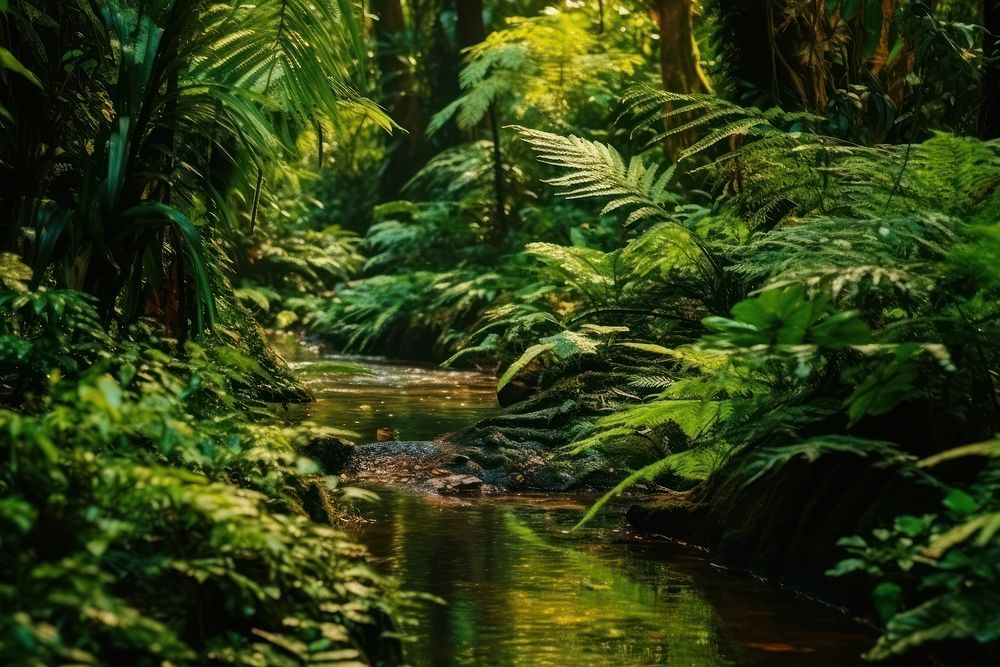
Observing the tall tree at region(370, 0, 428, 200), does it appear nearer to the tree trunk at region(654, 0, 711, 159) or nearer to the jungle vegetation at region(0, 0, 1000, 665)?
the tree trunk at region(654, 0, 711, 159)

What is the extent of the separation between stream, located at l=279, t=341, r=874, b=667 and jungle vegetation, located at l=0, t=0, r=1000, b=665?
27cm

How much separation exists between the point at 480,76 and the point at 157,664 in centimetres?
1252

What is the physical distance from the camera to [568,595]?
3.79 m

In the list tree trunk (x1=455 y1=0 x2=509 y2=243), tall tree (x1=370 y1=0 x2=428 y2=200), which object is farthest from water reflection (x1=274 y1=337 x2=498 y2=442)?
tall tree (x1=370 y1=0 x2=428 y2=200)

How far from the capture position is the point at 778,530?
4.29m

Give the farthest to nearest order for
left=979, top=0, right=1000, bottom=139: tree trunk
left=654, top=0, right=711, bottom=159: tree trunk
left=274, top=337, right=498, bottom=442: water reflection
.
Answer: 1. left=654, top=0, right=711, bottom=159: tree trunk
2. left=274, top=337, right=498, bottom=442: water reflection
3. left=979, top=0, right=1000, bottom=139: tree trunk

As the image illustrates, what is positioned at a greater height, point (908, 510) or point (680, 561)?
point (908, 510)

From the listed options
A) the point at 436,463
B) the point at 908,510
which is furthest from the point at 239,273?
the point at 908,510

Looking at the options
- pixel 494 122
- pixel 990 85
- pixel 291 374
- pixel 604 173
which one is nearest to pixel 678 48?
pixel 494 122

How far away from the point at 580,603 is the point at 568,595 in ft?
0.33

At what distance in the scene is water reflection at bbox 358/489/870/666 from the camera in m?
3.22

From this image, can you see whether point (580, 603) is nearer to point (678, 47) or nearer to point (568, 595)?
point (568, 595)

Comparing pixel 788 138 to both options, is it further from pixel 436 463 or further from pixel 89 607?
pixel 89 607

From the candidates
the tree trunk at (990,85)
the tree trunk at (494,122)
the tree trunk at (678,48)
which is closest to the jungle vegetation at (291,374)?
the tree trunk at (990,85)
